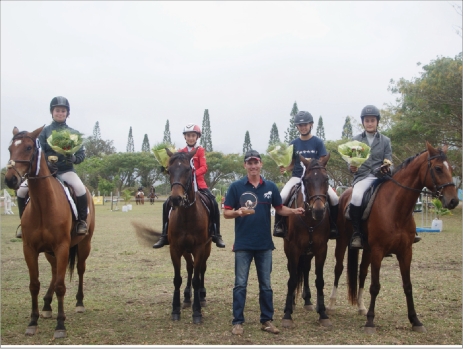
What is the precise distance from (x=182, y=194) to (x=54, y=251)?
6.49 ft

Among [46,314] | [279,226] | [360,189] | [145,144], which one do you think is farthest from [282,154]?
[145,144]

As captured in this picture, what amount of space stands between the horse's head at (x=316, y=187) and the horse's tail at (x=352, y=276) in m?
1.77

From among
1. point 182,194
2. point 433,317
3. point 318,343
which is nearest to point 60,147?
point 182,194

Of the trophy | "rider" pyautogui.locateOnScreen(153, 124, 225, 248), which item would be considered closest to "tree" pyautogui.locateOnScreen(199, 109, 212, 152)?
"rider" pyautogui.locateOnScreen(153, 124, 225, 248)

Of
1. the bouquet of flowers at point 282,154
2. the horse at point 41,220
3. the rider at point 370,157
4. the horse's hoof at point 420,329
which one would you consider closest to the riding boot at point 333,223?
the rider at point 370,157

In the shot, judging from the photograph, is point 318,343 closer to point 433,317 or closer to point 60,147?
point 433,317

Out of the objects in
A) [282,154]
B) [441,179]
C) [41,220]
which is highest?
[282,154]

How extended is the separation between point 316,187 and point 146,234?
164 inches

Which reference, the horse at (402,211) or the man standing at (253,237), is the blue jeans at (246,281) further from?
the horse at (402,211)

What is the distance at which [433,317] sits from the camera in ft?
22.1

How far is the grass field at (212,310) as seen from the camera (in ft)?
19.1

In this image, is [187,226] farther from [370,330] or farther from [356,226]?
[370,330]

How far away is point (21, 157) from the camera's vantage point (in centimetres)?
575

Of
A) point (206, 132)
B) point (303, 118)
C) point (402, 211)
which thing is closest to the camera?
point (402, 211)
